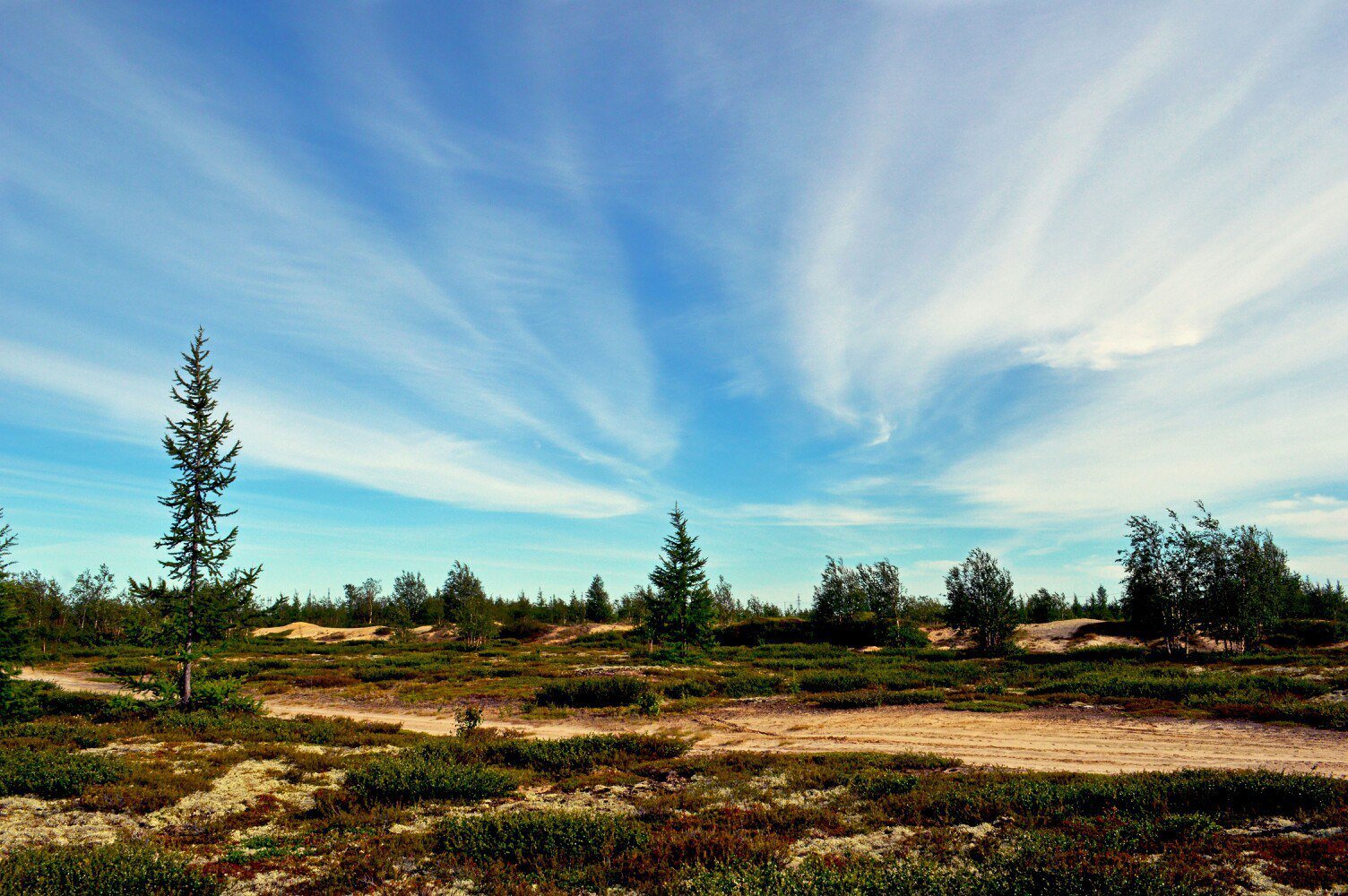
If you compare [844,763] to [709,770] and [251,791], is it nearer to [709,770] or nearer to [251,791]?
[709,770]

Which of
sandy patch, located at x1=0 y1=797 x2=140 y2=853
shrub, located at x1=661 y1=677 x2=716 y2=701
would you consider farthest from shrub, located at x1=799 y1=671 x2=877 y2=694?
sandy patch, located at x1=0 y1=797 x2=140 y2=853

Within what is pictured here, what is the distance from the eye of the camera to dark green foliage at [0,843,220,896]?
8.34 meters

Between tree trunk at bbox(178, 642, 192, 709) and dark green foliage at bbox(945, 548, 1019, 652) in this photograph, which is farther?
dark green foliage at bbox(945, 548, 1019, 652)

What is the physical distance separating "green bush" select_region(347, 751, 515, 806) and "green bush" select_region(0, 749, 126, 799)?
535 centimetres

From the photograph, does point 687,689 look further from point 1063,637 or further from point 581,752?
point 1063,637

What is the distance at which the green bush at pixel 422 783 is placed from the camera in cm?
1366

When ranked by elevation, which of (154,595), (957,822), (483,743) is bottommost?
(483,743)

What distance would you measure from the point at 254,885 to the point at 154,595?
2023 cm

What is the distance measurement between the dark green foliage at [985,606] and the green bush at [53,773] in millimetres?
54489

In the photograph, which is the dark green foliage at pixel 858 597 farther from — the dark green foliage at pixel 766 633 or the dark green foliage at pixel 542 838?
the dark green foliage at pixel 542 838

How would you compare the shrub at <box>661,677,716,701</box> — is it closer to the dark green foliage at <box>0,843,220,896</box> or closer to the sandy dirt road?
the sandy dirt road

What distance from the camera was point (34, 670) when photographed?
172ft

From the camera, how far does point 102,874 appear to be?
864cm

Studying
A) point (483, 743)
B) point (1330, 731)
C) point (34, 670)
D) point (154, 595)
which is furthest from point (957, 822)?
point (34, 670)
